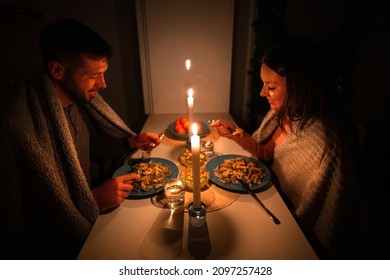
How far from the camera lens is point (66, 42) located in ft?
3.45

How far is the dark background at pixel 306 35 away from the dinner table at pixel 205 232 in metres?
1.26

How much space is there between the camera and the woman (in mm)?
1046

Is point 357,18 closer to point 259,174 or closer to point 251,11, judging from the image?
point 251,11

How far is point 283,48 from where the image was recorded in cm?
112

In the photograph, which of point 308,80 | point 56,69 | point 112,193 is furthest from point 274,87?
point 56,69

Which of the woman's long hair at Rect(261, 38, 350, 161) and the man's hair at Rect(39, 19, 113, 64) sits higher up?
the man's hair at Rect(39, 19, 113, 64)

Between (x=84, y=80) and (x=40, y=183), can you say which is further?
(x=84, y=80)

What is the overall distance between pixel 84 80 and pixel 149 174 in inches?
19.8

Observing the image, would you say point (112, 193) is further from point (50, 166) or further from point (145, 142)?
point (145, 142)

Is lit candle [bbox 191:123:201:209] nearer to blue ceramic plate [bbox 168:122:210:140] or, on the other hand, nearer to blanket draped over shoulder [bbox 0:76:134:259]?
blanket draped over shoulder [bbox 0:76:134:259]

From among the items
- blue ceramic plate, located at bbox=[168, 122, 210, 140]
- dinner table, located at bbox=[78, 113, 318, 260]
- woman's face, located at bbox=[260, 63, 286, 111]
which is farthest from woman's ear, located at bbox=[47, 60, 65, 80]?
woman's face, located at bbox=[260, 63, 286, 111]

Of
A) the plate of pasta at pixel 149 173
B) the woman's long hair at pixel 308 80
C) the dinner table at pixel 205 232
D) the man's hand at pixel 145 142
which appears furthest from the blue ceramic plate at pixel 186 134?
the woman's long hair at pixel 308 80

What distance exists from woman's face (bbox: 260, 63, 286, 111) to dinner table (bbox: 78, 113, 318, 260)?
15.8 inches

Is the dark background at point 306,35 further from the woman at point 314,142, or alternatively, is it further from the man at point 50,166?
the man at point 50,166
